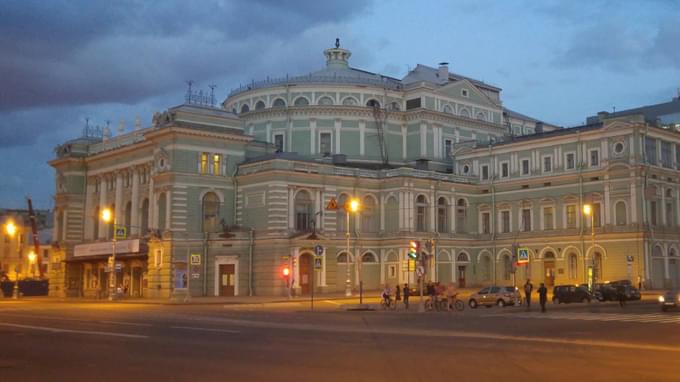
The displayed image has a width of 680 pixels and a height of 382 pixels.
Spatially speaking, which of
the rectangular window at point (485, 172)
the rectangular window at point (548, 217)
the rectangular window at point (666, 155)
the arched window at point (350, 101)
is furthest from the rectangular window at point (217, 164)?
the rectangular window at point (666, 155)

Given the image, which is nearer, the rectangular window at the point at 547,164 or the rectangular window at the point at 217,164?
the rectangular window at the point at 217,164

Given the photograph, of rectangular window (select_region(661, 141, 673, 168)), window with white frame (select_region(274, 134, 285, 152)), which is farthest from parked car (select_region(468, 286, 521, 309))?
→ window with white frame (select_region(274, 134, 285, 152))

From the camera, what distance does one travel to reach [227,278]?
251 ft

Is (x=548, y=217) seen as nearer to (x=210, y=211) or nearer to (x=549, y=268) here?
(x=549, y=268)

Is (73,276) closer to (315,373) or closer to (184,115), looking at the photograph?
(184,115)

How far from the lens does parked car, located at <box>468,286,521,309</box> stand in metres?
54.5

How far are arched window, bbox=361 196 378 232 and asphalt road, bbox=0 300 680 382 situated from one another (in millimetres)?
42013

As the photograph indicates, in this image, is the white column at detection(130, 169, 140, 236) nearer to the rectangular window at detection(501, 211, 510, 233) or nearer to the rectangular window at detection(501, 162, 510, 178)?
the rectangular window at detection(501, 211, 510, 233)

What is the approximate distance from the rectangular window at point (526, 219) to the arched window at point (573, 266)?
6069 mm

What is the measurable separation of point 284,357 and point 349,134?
231ft

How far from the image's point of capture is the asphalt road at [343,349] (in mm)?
19062

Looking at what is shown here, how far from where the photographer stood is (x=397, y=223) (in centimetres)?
8300

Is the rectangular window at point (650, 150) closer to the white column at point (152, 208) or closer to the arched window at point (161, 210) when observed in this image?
the arched window at point (161, 210)

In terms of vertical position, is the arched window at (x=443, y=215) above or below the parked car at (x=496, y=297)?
above
